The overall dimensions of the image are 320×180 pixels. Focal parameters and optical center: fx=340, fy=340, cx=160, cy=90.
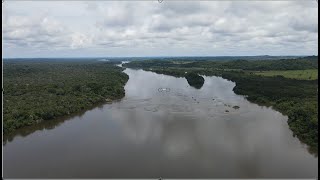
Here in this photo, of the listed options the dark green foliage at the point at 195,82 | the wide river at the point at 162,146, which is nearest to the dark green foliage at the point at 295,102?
the wide river at the point at 162,146

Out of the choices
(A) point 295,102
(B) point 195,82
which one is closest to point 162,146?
(A) point 295,102

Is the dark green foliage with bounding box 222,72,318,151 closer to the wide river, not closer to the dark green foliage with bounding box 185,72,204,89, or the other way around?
the wide river

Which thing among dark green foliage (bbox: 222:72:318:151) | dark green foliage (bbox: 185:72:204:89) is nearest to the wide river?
dark green foliage (bbox: 222:72:318:151)

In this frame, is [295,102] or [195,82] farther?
[195,82]

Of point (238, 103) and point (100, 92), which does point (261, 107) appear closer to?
point (238, 103)

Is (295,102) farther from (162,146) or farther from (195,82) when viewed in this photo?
(195,82)

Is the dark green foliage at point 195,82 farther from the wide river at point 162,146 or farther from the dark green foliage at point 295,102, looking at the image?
the wide river at point 162,146

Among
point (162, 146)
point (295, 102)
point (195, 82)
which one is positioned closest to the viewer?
point (162, 146)

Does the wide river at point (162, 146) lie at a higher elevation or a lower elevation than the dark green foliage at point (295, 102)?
lower

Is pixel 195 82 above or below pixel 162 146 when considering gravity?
below
